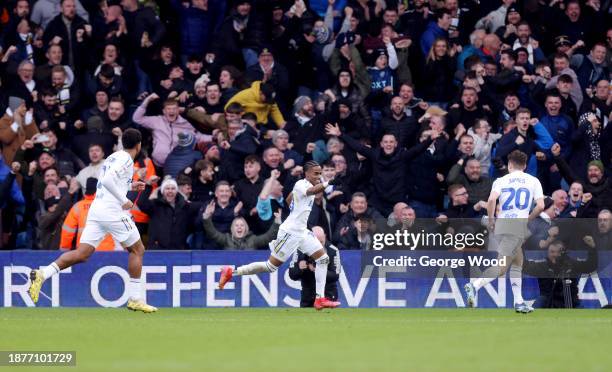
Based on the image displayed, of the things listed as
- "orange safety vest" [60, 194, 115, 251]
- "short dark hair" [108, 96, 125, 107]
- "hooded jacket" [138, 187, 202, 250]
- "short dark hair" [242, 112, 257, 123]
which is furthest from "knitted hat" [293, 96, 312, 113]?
"orange safety vest" [60, 194, 115, 251]

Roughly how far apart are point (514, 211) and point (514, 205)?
84 mm

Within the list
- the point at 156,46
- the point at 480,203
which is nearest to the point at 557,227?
the point at 480,203

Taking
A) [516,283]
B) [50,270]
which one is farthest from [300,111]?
[50,270]

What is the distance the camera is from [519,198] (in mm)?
18156

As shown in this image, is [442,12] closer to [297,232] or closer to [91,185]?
[91,185]

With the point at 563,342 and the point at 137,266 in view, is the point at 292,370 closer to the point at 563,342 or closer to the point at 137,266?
the point at 563,342

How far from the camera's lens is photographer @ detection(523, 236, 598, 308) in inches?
800

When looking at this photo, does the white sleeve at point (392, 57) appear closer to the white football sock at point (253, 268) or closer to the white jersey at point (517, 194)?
the white football sock at point (253, 268)

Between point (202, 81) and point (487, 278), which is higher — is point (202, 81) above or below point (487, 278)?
above

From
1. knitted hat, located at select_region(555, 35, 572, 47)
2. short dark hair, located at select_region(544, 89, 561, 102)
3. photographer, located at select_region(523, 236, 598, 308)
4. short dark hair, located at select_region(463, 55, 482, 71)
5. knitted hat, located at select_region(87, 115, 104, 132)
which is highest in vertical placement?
knitted hat, located at select_region(555, 35, 572, 47)

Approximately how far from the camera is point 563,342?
46.7 ft

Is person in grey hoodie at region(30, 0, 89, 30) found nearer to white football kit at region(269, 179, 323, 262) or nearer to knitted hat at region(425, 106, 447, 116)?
knitted hat at region(425, 106, 447, 116)

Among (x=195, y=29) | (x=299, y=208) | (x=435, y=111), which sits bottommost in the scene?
(x=299, y=208)

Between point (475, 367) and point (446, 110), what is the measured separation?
1271cm
